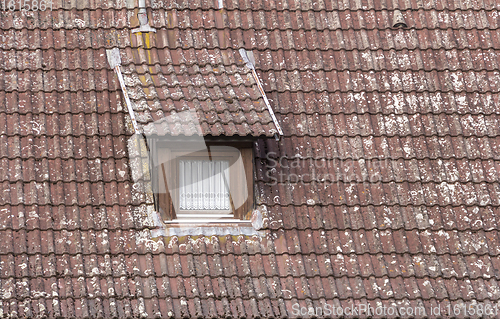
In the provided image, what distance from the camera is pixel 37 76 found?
8641 millimetres

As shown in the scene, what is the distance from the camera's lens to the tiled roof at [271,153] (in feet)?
24.2

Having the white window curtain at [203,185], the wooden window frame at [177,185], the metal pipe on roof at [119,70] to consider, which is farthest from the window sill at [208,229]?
the metal pipe on roof at [119,70]

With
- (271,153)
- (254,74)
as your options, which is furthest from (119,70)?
(271,153)

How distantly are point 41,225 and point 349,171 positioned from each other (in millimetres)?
3491

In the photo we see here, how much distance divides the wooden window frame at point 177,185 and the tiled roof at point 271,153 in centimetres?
16

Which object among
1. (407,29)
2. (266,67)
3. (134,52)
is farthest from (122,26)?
(407,29)

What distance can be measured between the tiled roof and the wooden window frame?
162 mm

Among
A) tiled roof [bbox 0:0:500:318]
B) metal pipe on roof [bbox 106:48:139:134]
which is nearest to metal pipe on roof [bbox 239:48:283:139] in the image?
tiled roof [bbox 0:0:500:318]

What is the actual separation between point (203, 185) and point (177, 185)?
30cm

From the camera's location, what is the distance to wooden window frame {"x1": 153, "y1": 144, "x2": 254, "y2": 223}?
26.3 feet

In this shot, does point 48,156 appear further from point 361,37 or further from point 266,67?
point 361,37

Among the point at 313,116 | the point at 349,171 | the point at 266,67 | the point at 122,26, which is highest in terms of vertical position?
the point at 122,26

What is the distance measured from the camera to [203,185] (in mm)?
8164

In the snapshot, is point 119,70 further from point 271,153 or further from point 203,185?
point 271,153
